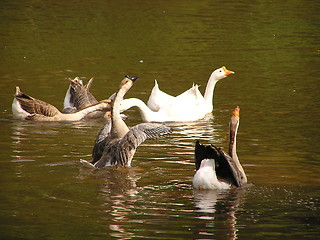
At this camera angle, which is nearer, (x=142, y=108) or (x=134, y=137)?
(x=134, y=137)

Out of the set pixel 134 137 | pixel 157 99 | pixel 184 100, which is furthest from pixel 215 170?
pixel 157 99

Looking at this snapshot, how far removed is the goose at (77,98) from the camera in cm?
1588

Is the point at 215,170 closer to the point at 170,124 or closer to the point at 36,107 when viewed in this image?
the point at 170,124

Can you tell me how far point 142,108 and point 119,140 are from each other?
337 centimetres

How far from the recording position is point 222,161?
33.0ft

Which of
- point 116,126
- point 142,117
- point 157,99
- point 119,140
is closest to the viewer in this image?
point 119,140

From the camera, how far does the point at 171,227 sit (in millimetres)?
8719

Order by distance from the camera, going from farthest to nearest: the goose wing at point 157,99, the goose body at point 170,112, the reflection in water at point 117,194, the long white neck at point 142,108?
the goose wing at point 157,99, the goose body at point 170,112, the long white neck at point 142,108, the reflection in water at point 117,194

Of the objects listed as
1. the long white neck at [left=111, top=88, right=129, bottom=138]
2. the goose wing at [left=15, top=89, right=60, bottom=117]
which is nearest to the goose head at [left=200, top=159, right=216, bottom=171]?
the long white neck at [left=111, top=88, right=129, bottom=138]

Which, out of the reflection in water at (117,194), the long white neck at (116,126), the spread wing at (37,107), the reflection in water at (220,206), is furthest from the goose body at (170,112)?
the reflection in water at (220,206)

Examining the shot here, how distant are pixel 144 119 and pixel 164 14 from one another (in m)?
12.6

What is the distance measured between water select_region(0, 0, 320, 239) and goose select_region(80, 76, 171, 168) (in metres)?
0.19

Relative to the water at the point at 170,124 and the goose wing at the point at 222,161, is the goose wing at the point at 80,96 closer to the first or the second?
the water at the point at 170,124

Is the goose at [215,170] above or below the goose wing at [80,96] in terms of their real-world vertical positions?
below
